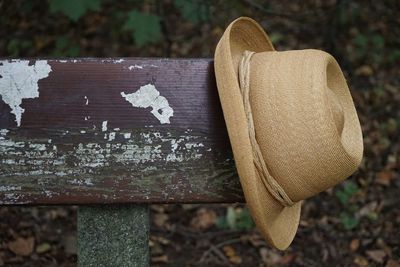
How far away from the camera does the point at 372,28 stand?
452cm

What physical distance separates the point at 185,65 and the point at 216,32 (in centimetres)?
→ 314

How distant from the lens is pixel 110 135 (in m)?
1.56

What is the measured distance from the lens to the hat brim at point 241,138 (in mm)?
1426

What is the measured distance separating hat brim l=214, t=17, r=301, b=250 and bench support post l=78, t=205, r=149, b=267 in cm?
35

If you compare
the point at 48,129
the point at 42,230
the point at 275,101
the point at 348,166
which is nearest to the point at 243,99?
the point at 275,101

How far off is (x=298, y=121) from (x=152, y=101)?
38 centimetres

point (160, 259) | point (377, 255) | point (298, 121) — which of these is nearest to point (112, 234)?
point (298, 121)

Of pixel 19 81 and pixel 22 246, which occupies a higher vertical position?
pixel 19 81

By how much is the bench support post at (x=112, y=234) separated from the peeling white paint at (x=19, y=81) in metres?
0.33

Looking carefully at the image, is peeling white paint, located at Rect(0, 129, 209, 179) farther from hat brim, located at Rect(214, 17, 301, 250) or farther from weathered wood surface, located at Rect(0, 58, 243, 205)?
hat brim, located at Rect(214, 17, 301, 250)

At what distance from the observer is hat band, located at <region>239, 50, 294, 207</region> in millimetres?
1471

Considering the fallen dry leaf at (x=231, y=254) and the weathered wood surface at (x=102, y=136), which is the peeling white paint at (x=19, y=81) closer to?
the weathered wood surface at (x=102, y=136)

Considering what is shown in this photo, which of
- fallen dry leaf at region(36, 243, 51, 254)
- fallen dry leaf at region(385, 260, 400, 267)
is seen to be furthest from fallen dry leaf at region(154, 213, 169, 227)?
fallen dry leaf at region(385, 260, 400, 267)

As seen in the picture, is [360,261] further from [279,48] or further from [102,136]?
[279,48]
